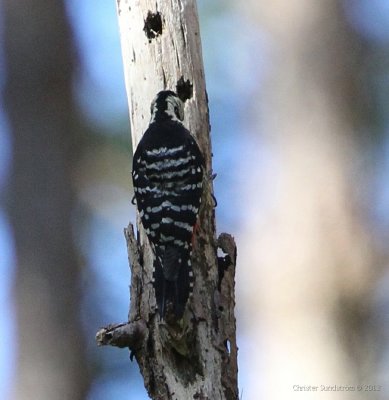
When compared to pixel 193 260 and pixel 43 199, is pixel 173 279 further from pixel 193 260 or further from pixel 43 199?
pixel 43 199

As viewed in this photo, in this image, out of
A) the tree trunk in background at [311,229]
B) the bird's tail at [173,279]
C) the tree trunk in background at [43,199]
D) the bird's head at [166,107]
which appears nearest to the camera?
the bird's tail at [173,279]

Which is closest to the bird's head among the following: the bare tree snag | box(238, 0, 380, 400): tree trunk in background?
the bare tree snag

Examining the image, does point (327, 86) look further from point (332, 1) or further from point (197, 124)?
point (197, 124)

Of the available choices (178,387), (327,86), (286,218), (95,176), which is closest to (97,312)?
(95,176)

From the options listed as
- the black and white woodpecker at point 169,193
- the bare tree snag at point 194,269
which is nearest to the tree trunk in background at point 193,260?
the bare tree snag at point 194,269

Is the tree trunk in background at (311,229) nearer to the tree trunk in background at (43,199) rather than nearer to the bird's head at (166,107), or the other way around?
the tree trunk in background at (43,199)

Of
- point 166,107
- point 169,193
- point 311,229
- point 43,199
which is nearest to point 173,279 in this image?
point 169,193

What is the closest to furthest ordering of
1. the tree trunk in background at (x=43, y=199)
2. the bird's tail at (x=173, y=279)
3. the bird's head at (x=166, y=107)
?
the bird's tail at (x=173, y=279)
the bird's head at (x=166, y=107)
the tree trunk in background at (x=43, y=199)

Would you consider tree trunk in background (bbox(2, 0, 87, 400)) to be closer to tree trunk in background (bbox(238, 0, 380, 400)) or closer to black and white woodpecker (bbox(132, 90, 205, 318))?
tree trunk in background (bbox(238, 0, 380, 400))
